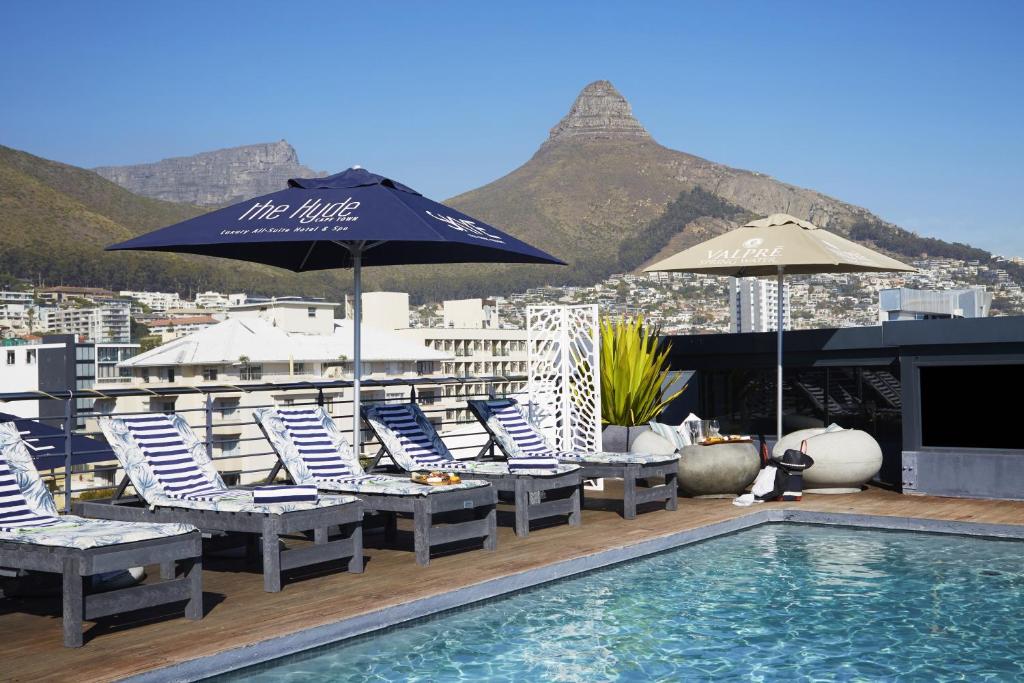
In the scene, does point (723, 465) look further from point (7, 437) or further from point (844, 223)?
point (844, 223)

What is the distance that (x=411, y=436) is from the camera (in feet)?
26.5

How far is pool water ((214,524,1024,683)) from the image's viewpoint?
15.8 feet

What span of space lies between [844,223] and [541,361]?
97.4 m

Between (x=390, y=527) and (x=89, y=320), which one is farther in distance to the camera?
(x=89, y=320)

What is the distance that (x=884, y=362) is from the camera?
10.1m

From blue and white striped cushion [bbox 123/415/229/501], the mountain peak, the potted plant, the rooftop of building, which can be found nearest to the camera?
blue and white striped cushion [bbox 123/415/229/501]

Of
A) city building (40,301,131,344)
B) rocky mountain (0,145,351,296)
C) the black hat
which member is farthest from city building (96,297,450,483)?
the black hat

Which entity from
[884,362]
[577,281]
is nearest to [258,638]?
[884,362]

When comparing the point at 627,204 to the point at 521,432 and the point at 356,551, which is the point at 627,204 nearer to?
the point at 521,432

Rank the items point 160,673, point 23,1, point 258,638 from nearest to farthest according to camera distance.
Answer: point 160,673
point 258,638
point 23,1

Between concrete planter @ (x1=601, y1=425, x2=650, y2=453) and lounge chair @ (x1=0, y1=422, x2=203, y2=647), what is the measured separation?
574cm

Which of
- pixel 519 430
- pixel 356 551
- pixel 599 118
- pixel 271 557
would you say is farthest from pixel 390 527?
pixel 599 118

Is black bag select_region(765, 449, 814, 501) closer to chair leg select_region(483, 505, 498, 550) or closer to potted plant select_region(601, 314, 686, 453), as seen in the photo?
potted plant select_region(601, 314, 686, 453)

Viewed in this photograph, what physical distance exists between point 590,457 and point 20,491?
13.8ft
